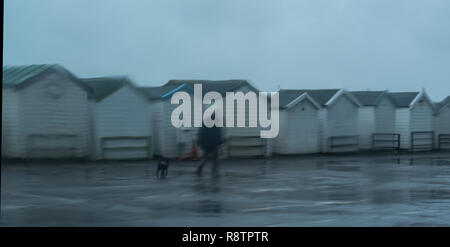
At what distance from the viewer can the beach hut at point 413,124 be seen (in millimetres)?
12915

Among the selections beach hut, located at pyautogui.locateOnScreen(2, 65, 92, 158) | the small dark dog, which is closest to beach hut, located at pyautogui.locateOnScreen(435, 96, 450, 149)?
the small dark dog

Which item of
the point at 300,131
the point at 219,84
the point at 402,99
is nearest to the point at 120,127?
the point at 219,84

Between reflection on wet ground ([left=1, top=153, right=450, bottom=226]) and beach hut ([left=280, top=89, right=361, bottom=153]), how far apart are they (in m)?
0.90

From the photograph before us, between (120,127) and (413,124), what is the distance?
7385 mm

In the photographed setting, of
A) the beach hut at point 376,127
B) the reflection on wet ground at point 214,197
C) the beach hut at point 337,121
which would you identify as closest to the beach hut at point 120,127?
the reflection on wet ground at point 214,197

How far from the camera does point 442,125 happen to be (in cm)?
1342

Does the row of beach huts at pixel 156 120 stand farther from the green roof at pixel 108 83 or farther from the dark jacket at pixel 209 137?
the dark jacket at pixel 209 137

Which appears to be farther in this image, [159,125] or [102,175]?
[159,125]
